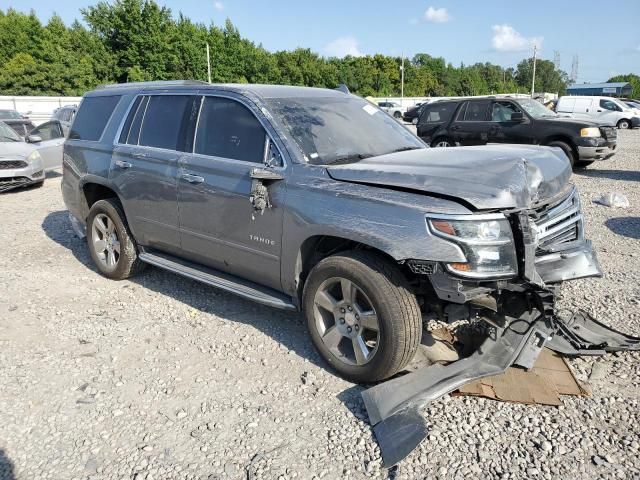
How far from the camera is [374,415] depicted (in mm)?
3010

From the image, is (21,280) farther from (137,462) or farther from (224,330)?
(137,462)

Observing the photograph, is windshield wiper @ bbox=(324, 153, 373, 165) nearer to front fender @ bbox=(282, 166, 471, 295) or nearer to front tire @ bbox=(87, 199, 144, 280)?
front fender @ bbox=(282, 166, 471, 295)

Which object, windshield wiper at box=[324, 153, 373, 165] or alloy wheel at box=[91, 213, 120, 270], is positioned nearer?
windshield wiper at box=[324, 153, 373, 165]

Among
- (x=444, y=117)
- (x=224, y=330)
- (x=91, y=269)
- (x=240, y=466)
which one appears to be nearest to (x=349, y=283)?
(x=240, y=466)

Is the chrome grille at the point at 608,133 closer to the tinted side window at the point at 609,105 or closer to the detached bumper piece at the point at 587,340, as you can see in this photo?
the detached bumper piece at the point at 587,340

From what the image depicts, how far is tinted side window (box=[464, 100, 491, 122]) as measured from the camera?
42.0ft

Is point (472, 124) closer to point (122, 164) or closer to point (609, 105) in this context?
point (122, 164)

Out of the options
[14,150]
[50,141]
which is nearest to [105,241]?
[14,150]

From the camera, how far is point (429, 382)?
3.19 m

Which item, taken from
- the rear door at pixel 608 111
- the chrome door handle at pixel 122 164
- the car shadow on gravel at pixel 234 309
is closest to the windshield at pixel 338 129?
the car shadow on gravel at pixel 234 309

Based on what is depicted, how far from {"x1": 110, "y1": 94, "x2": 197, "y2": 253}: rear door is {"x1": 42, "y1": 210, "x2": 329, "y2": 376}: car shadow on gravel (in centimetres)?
54

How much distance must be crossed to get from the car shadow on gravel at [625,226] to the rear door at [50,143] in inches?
463

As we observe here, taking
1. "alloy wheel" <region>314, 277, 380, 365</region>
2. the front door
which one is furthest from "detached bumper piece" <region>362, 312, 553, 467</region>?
the front door

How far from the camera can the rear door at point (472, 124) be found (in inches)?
501
